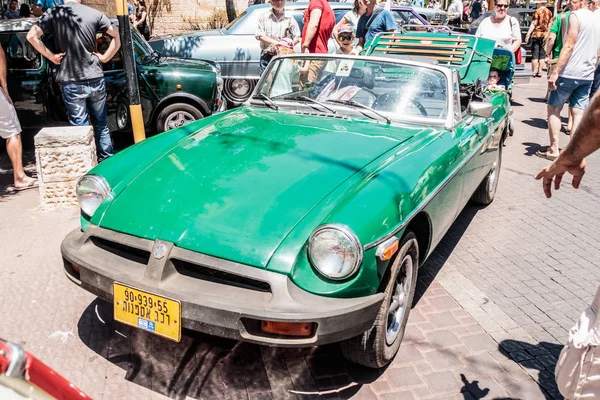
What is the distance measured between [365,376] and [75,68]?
4497 mm

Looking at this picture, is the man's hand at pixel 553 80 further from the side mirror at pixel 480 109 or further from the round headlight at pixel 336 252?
the round headlight at pixel 336 252

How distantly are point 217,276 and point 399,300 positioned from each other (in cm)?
115

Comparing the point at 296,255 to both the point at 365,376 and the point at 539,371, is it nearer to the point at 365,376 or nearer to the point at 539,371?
the point at 365,376

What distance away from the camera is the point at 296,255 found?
2.58 meters

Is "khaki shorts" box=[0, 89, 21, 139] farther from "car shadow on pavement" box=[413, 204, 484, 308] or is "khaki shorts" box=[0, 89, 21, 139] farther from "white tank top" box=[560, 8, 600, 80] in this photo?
"white tank top" box=[560, 8, 600, 80]

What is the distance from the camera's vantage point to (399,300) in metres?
3.20

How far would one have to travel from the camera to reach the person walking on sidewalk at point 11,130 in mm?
5547

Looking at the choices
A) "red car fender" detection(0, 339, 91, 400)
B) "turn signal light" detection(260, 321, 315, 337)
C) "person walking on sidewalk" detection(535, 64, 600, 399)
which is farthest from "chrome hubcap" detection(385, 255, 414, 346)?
"red car fender" detection(0, 339, 91, 400)

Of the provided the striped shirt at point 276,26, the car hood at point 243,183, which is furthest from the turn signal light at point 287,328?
the striped shirt at point 276,26

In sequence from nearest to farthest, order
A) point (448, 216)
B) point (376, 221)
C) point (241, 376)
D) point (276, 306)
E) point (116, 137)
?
point (276, 306) < point (376, 221) < point (241, 376) < point (448, 216) < point (116, 137)

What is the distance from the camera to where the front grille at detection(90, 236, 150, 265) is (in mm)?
2880

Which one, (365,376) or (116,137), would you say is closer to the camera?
(365,376)

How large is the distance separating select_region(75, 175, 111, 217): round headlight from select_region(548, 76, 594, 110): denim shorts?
604cm

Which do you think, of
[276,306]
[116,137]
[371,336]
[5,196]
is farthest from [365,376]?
[116,137]
